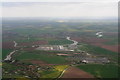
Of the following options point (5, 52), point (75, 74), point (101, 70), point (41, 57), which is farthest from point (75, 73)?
point (5, 52)

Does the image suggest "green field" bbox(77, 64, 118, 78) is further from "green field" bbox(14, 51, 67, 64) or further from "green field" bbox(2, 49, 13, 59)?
"green field" bbox(2, 49, 13, 59)

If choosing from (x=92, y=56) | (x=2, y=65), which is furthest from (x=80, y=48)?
(x=2, y=65)

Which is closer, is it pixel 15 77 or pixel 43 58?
pixel 15 77

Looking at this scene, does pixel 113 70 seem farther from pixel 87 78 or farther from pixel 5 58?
pixel 5 58

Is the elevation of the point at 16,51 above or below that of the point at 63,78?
above

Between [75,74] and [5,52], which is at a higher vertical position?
[5,52]

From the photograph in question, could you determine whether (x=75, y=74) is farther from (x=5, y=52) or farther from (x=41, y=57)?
(x=5, y=52)
